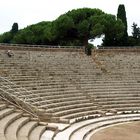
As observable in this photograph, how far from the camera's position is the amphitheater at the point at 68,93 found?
50.4 ft

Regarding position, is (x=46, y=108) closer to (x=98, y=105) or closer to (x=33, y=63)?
(x=98, y=105)

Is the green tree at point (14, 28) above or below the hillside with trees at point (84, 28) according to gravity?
above

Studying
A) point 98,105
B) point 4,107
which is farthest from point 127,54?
point 4,107

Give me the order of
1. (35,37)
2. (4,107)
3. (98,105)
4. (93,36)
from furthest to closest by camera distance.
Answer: (35,37), (93,36), (98,105), (4,107)

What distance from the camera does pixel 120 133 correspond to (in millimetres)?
16281

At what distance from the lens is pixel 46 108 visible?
17750mm

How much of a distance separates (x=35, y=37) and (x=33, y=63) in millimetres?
20094

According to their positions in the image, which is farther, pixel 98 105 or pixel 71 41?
Result: pixel 71 41

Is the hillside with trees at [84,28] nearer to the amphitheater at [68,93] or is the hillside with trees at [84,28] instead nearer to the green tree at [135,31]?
the green tree at [135,31]

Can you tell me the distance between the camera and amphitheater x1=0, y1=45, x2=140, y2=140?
50.4 feet

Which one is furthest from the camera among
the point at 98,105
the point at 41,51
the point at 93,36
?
the point at 93,36

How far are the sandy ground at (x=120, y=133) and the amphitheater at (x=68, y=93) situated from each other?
4 cm

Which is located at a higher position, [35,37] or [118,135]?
[35,37]

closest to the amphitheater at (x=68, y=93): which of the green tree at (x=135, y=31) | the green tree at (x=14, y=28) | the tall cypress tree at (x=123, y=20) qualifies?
the tall cypress tree at (x=123, y=20)
